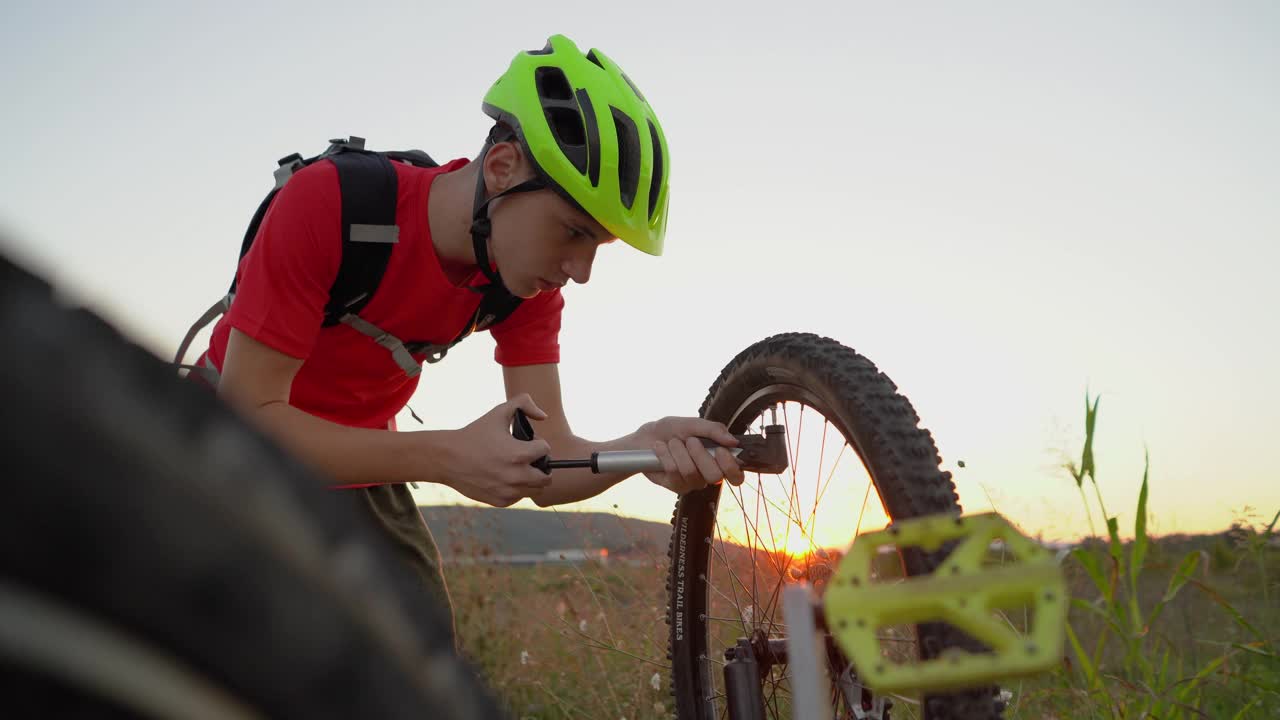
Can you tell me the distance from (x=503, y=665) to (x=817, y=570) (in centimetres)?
241

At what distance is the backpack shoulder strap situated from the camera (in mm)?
2451

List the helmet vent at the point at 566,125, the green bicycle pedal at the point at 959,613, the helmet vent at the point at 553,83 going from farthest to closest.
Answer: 1. the helmet vent at the point at 553,83
2. the helmet vent at the point at 566,125
3. the green bicycle pedal at the point at 959,613

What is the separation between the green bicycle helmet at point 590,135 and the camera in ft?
8.48

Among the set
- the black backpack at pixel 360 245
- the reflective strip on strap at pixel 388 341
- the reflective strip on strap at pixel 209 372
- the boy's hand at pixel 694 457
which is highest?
the black backpack at pixel 360 245

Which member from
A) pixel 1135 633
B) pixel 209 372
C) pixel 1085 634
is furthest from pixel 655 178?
pixel 1085 634

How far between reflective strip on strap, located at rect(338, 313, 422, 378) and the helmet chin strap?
1.04ft

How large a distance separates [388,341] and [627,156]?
85cm

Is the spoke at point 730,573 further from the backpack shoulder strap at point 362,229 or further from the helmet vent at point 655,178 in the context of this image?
the backpack shoulder strap at point 362,229

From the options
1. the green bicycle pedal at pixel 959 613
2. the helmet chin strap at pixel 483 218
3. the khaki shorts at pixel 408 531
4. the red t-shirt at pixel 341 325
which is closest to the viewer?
the green bicycle pedal at pixel 959 613

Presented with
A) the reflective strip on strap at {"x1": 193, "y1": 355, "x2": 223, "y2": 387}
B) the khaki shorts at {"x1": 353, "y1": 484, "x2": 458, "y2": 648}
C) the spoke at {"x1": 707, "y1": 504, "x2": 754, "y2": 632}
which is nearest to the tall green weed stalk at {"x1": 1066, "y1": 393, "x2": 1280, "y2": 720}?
the spoke at {"x1": 707, "y1": 504, "x2": 754, "y2": 632}

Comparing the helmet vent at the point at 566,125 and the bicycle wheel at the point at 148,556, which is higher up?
the helmet vent at the point at 566,125

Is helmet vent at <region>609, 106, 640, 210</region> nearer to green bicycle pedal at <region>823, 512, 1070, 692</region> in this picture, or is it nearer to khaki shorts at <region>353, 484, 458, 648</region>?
khaki shorts at <region>353, 484, 458, 648</region>

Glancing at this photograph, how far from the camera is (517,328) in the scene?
3176 mm

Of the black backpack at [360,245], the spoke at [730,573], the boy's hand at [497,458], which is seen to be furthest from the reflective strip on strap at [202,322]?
the spoke at [730,573]
